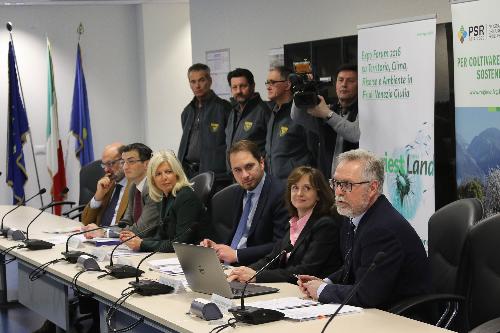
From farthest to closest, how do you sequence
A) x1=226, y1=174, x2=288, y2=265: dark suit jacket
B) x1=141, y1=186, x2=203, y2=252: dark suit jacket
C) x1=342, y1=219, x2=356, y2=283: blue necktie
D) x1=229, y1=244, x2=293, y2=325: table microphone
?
x1=141, y1=186, x2=203, y2=252: dark suit jacket, x1=226, y1=174, x2=288, y2=265: dark suit jacket, x1=342, y1=219, x2=356, y2=283: blue necktie, x1=229, y1=244, x2=293, y2=325: table microphone

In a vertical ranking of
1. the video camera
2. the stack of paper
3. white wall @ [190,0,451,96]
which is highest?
white wall @ [190,0,451,96]

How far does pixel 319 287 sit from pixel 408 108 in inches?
94.3

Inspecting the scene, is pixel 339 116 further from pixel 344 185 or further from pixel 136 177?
pixel 344 185

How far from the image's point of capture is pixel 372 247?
11.6ft

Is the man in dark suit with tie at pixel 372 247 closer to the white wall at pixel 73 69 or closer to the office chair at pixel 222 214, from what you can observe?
the office chair at pixel 222 214

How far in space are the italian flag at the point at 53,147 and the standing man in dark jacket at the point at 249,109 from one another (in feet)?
13.8

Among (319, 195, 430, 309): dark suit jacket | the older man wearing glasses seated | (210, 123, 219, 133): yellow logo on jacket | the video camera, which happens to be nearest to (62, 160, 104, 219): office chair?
(210, 123, 219, 133): yellow logo on jacket

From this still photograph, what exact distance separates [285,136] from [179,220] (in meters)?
1.47

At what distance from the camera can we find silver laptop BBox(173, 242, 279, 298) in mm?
3623

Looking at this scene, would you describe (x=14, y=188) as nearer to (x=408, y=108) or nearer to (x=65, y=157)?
(x=65, y=157)

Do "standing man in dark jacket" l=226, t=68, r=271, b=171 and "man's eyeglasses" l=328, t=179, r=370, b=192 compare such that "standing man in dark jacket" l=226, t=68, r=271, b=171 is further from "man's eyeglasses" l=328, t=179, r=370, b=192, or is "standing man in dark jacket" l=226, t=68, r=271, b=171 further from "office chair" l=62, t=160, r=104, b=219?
"man's eyeglasses" l=328, t=179, r=370, b=192

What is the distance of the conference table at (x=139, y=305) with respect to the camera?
3160mm

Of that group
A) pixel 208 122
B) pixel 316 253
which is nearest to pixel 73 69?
pixel 208 122

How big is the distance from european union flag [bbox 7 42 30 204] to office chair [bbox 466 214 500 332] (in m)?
7.59
